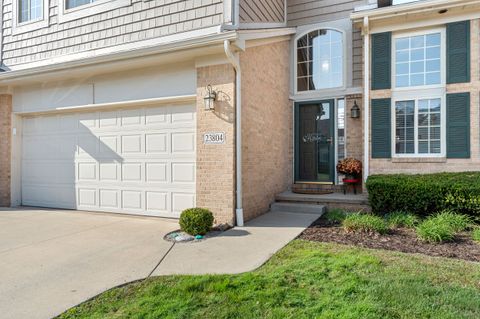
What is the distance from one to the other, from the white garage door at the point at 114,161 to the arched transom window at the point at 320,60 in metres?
3.95

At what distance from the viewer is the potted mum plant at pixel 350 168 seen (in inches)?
300

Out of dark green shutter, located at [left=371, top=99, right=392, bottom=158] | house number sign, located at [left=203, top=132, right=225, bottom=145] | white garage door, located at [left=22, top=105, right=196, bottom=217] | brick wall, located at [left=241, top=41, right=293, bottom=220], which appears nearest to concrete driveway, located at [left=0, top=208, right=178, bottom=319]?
white garage door, located at [left=22, top=105, right=196, bottom=217]

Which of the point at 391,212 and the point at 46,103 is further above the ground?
the point at 46,103

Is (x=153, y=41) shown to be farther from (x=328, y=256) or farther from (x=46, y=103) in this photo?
(x=328, y=256)

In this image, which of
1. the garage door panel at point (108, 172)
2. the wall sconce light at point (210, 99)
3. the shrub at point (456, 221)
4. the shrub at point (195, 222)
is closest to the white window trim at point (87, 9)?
the wall sconce light at point (210, 99)

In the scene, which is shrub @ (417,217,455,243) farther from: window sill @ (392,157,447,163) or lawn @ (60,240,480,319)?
window sill @ (392,157,447,163)

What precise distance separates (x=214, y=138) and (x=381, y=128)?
155 inches

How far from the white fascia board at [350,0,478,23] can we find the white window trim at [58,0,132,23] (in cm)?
510

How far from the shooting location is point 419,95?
278 inches

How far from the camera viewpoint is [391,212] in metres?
6.19

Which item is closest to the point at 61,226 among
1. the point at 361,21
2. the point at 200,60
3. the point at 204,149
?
the point at 204,149

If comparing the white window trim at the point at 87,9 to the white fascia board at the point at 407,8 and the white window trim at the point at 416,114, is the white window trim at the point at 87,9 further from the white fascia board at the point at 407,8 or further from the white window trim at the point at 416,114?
the white window trim at the point at 416,114

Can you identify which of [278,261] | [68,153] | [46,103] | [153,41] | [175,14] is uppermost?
[175,14]

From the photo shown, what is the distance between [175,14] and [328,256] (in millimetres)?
5355
